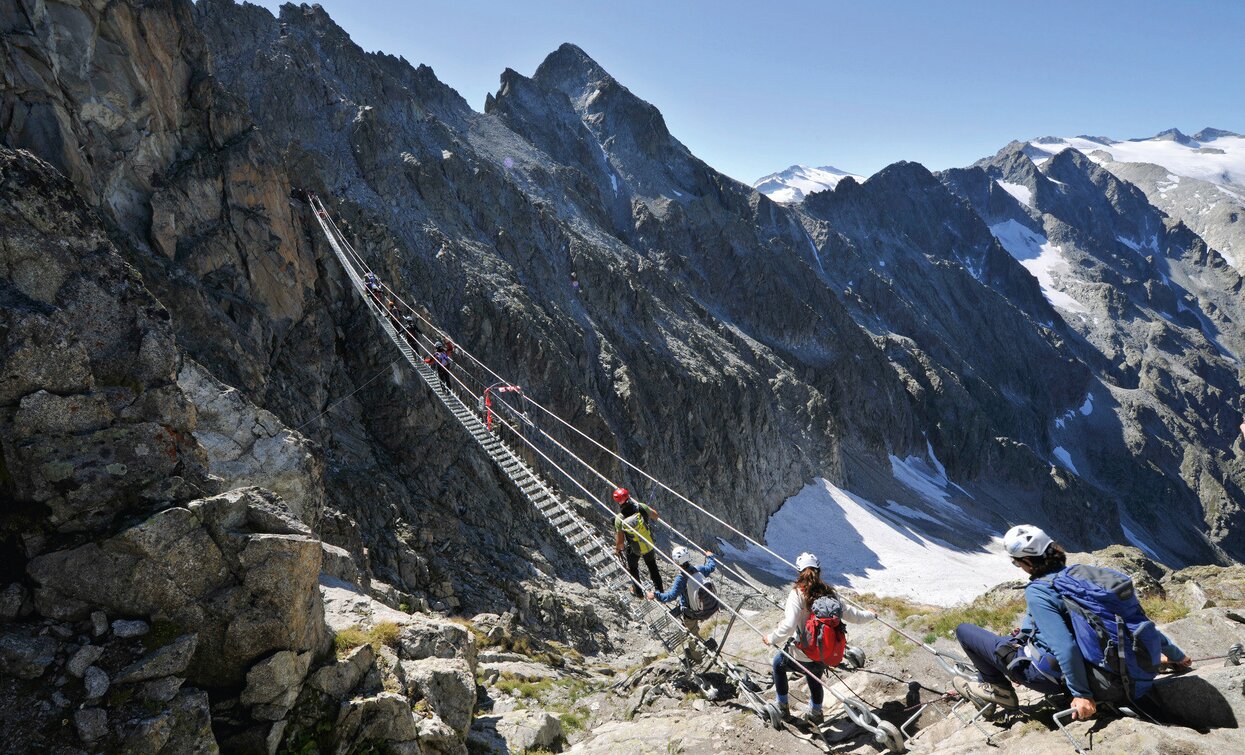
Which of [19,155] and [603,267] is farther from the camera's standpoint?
[603,267]

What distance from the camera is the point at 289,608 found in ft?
19.8

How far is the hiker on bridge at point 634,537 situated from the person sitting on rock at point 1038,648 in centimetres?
608

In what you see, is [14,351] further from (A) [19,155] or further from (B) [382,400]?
(B) [382,400]

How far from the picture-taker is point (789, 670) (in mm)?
7367

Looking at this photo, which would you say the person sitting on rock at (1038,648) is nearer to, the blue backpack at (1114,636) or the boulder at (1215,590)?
the blue backpack at (1114,636)

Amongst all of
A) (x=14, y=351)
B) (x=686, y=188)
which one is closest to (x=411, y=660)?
(x=14, y=351)

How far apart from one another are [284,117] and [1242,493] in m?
174

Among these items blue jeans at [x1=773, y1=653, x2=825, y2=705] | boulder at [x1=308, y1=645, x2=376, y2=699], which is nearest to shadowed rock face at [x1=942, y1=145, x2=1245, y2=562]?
blue jeans at [x1=773, y1=653, x2=825, y2=705]

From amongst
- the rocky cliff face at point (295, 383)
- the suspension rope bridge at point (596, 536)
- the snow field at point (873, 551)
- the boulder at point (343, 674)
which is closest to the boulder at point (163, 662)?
the rocky cliff face at point (295, 383)

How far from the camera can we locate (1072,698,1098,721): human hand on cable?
4566 mm

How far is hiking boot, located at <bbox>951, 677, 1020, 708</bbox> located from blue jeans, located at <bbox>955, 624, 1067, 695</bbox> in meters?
0.06

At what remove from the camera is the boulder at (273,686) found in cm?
573

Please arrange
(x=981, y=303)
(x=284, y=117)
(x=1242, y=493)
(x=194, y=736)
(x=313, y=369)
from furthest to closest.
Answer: (x=981, y=303), (x=1242, y=493), (x=284, y=117), (x=313, y=369), (x=194, y=736)

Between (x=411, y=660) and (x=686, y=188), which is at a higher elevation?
(x=686, y=188)
